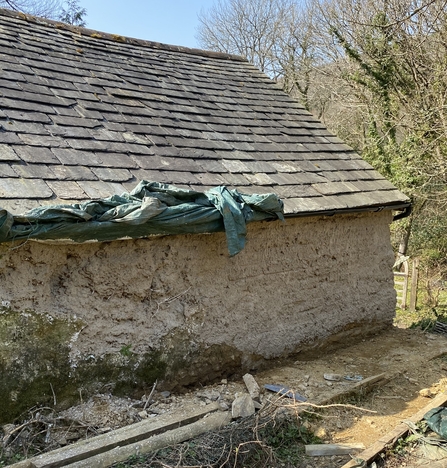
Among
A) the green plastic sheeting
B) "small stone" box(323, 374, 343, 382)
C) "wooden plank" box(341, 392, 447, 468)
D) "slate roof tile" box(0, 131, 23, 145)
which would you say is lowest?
"wooden plank" box(341, 392, 447, 468)

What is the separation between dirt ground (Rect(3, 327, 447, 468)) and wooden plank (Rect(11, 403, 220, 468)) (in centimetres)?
23

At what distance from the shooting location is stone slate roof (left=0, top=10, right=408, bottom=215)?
461 centimetres

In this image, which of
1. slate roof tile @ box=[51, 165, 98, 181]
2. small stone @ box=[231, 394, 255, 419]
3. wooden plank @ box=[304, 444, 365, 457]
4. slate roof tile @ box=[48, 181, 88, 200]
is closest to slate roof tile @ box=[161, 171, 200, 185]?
slate roof tile @ box=[51, 165, 98, 181]

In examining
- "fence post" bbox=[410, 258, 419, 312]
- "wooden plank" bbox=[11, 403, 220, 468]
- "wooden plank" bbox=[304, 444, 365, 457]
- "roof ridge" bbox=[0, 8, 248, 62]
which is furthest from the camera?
"fence post" bbox=[410, 258, 419, 312]

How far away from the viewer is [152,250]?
4703mm

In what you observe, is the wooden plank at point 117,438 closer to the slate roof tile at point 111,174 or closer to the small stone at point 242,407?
the small stone at point 242,407

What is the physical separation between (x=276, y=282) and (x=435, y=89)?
27.3 feet

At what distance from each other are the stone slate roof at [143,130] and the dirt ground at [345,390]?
1.95m

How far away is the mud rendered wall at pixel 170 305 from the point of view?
13.2 ft

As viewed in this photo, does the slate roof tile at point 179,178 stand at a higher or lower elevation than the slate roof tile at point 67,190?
higher

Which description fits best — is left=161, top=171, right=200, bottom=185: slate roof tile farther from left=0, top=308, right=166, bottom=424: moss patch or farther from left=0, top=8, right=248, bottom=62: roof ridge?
left=0, top=8, right=248, bottom=62: roof ridge

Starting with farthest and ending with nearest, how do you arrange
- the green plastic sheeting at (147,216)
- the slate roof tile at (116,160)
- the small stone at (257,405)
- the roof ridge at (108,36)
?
1. the roof ridge at (108,36)
2. the slate roof tile at (116,160)
3. the small stone at (257,405)
4. the green plastic sheeting at (147,216)

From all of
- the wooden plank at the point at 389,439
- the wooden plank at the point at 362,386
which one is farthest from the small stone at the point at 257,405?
the wooden plank at the point at 389,439

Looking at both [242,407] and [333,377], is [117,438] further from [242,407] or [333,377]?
[333,377]
